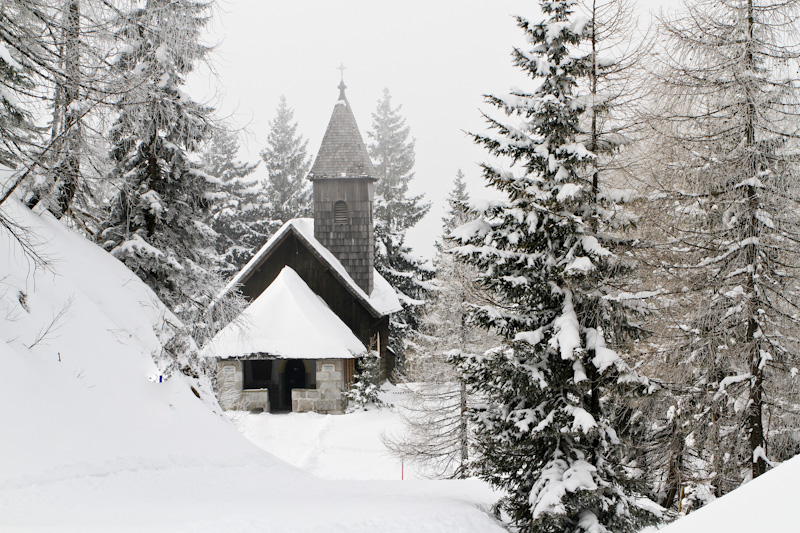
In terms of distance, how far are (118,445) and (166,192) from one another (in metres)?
6.72

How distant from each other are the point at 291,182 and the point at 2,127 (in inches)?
1629

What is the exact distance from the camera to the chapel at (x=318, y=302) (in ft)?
77.5

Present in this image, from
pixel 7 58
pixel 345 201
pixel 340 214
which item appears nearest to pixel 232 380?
pixel 340 214

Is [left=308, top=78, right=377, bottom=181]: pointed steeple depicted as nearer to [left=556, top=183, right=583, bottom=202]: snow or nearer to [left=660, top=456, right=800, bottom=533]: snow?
[left=556, top=183, right=583, bottom=202]: snow

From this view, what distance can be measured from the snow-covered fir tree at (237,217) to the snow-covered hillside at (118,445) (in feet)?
93.1

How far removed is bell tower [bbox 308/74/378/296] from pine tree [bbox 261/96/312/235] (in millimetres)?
16034

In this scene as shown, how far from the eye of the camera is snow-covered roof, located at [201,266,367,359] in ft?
76.4

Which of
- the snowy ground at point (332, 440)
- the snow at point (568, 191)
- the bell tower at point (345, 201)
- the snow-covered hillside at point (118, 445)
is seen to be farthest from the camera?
the bell tower at point (345, 201)

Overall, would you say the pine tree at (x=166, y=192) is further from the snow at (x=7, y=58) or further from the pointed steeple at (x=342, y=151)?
the pointed steeple at (x=342, y=151)

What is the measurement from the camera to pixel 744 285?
30.0ft

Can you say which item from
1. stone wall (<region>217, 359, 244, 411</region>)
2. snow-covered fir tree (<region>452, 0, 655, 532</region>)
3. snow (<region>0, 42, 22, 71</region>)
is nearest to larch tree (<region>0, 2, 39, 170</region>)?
snow (<region>0, 42, 22, 71</region>)

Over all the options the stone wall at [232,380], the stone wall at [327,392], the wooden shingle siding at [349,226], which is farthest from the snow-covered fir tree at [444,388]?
the wooden shingle siding at [349,226]

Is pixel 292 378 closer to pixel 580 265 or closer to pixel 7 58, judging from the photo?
pixel 580 265

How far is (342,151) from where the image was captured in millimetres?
28266
